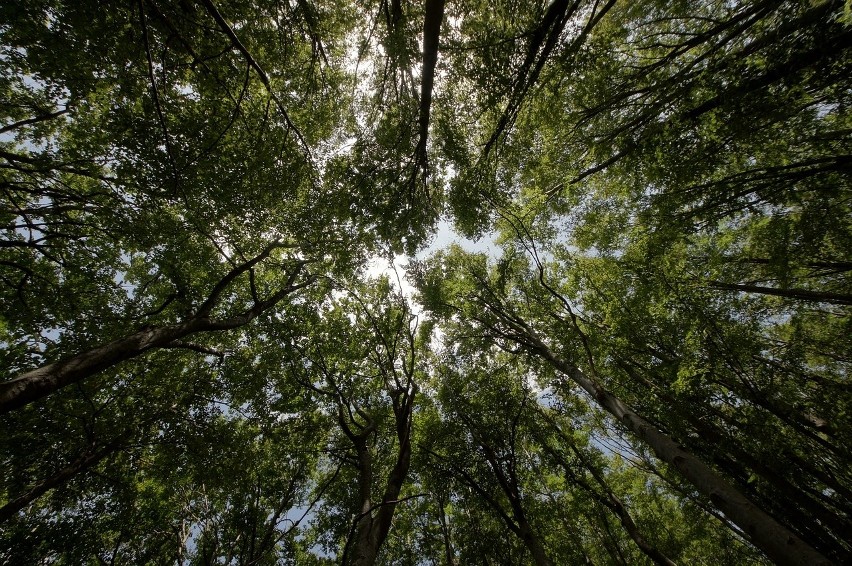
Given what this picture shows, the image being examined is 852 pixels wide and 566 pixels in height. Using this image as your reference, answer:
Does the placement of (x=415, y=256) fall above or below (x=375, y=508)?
above

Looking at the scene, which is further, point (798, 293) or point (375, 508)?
point (798, 293)

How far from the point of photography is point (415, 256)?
8570 millimetres

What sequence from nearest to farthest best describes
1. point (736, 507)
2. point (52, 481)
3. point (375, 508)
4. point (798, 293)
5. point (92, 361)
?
point (375, 508)
point (736, 507)
point (92, 361)
point (52, 481)
point (798, 293)

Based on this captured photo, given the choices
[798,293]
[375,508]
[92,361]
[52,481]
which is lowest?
[375,508]

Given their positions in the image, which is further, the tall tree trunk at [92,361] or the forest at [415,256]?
the forest at [415,256]

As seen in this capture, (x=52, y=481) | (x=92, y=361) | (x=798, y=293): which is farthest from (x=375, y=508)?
(x=798, y=293)

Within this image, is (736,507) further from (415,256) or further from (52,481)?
(52,481)

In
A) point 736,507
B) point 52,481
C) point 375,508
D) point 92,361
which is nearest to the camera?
point 375,508

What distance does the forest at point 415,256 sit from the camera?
17.7ft

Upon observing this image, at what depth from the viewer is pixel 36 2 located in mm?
→ 5371

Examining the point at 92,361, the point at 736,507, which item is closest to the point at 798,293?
the point at 736,507

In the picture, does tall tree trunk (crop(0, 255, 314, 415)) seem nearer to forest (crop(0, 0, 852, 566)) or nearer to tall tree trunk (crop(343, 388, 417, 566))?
forest (crop(0, 0, 852, 566))

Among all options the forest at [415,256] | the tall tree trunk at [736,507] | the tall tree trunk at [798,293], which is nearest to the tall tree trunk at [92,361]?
the forest at [415,256]

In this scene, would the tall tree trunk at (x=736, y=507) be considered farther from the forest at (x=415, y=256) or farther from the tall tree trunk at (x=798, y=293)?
the tall tree trunk at (x=798, y=293)
